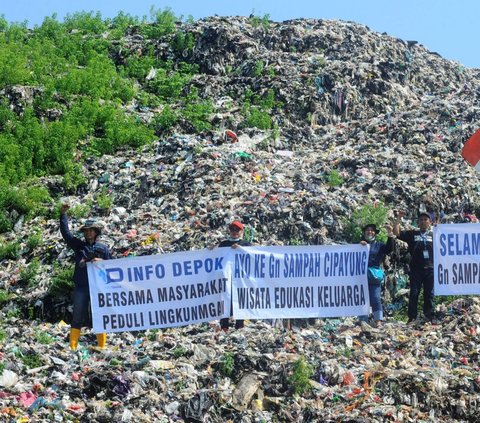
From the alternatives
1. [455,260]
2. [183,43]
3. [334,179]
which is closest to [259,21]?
[183,43]

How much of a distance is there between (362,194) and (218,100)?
257 inches

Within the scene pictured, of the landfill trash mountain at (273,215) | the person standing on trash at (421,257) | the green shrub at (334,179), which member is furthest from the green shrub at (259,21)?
the person standing on trash at (421,257)

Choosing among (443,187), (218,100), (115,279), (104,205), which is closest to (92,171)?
(104,205)

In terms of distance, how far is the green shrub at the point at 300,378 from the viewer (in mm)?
10133

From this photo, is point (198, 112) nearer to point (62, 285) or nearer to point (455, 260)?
point (62, 285)

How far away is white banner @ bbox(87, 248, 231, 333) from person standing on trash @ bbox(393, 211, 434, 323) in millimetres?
2336

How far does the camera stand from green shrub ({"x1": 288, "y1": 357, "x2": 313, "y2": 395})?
10133mm

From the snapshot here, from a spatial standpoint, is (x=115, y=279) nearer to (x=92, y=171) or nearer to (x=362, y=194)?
(x=362, y=194)

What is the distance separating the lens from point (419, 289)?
471 inches

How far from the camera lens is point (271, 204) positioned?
1532cm

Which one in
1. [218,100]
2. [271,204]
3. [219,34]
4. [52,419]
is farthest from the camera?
[219,34]

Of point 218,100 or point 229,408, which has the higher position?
point 218,100

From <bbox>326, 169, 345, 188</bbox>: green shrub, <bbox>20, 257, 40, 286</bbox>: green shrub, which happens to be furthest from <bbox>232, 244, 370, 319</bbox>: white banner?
<bbox>326, 169, 345, 188</bbox>: green shrub

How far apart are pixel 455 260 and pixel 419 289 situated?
70cm
